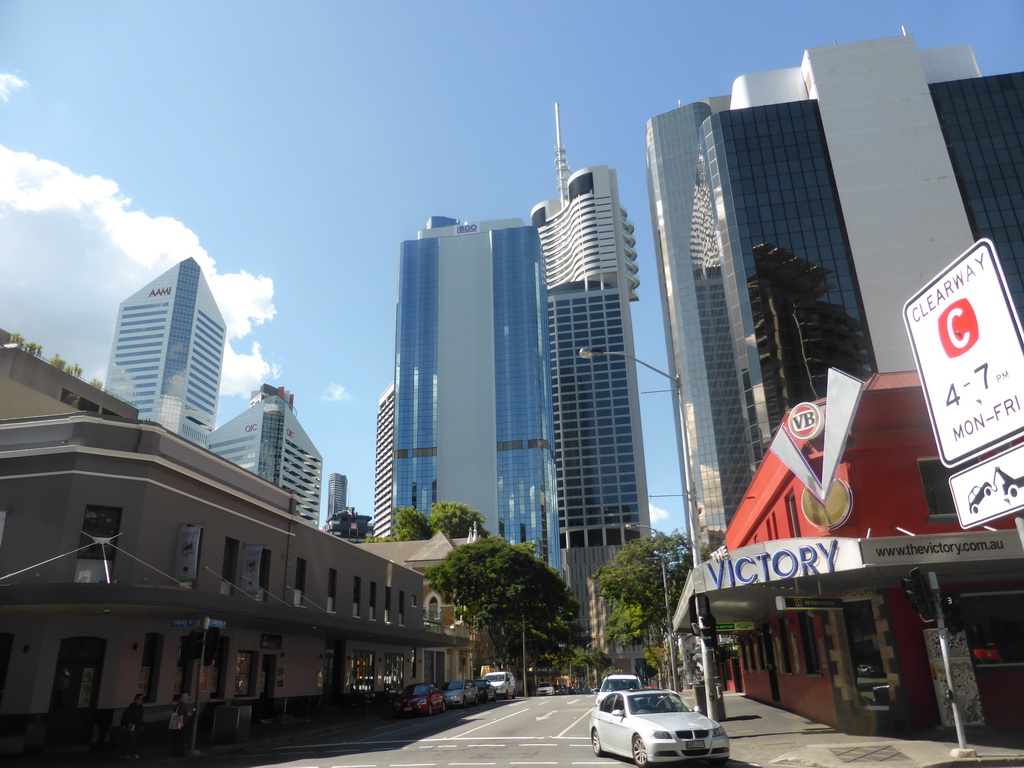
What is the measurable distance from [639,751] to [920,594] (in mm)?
6089

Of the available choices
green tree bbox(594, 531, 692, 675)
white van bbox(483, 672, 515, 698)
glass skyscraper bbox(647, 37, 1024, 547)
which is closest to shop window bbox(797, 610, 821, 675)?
white van bbox(483, 672, 515, 698)

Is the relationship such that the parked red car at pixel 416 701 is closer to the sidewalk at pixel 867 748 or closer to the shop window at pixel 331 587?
the shop window at pixel 331 587

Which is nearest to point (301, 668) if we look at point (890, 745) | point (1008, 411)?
point (890, 745)

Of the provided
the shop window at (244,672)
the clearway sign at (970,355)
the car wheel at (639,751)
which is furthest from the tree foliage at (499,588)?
the clearway sign at (970,355)

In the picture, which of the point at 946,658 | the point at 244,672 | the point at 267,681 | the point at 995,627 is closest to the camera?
the point at 946,658

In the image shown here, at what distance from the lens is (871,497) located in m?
17.9

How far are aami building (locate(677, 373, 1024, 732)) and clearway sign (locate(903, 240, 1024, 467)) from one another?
35.5 feet

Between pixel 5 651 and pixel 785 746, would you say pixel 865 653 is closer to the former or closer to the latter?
pixel 785 746

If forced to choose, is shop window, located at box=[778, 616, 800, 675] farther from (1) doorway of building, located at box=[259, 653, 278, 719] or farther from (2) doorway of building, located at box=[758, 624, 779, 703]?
(1) doorway of building, located at box=[259, 653, 278, 719]

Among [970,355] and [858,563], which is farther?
[858,563]

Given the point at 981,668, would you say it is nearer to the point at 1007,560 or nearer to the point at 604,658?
the point at 1007,560

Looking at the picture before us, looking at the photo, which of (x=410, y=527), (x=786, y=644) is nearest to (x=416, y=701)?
(x=786, y=644)

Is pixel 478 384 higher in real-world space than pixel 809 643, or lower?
higher

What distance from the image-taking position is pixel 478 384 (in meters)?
154
